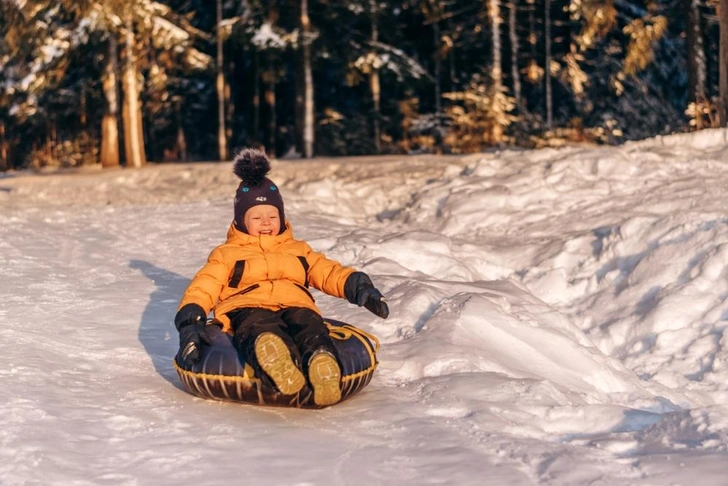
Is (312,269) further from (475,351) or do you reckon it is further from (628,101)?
(628,101)

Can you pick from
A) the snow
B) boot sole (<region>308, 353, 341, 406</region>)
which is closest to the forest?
the snow

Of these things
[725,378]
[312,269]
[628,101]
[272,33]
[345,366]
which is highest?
[272,33]

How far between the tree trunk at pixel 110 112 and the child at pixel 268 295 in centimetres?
1746

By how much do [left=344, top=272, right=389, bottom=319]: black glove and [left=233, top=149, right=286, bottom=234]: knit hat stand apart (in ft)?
2.07

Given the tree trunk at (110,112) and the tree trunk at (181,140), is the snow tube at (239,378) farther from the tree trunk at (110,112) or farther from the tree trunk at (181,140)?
the tree trunk at (181,140)

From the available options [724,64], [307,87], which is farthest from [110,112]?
[724,64]

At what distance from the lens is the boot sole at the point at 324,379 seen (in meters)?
5.24

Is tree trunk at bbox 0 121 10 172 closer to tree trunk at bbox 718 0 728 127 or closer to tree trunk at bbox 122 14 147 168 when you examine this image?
tree trunk at bbox 122 14 147 168

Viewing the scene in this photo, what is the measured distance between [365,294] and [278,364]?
2.94 ft

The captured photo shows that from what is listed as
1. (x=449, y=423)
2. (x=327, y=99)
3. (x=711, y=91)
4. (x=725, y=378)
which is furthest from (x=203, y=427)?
(x=327, y=99)

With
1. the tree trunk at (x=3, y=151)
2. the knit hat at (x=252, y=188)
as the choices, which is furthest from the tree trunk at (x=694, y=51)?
the tree trunk at (x=3, y=151)

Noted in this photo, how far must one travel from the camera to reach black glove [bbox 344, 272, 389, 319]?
231 inches

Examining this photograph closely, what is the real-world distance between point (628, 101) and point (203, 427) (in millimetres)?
23690

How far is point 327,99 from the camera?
33906 millimetres
